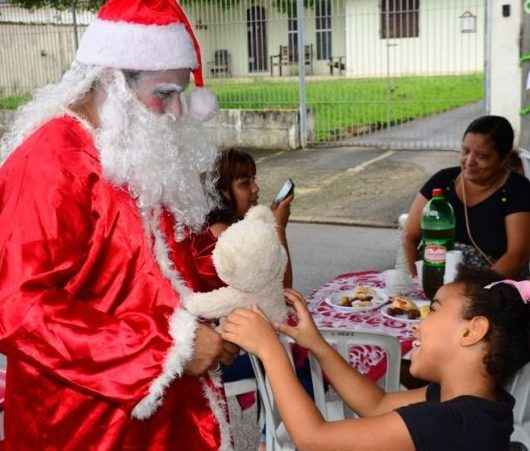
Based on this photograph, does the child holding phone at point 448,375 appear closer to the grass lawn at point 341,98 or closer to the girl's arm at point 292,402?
the girl's arm at point 292,402

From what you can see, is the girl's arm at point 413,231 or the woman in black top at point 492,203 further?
the girl's arm at point 413,231

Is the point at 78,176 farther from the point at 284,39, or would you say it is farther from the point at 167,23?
the point at 284,39

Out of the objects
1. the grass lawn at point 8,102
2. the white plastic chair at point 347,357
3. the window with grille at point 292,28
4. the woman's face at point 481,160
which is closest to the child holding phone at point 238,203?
the white plastic chair at point 347,357

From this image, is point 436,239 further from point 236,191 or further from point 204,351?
point 204,351

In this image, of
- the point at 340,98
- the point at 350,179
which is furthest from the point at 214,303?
the point at 340,98

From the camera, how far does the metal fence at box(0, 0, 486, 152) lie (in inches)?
453

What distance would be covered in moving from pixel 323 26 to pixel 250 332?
418 inches

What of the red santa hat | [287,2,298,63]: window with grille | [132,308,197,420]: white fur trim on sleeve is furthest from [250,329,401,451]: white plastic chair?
[287,2,298,63]: window with grille

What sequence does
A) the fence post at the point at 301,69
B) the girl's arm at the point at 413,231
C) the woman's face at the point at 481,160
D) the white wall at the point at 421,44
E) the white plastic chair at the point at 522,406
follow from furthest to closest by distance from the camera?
the white wall at the point at 421,44 → the fence post at the point at 301,69 → the girl's arm at the point at 413,231 → the woman's face at the point at 481,160 → the white plastic chair at the point at 522,406

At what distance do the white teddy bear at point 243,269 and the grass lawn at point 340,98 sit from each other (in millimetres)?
9678

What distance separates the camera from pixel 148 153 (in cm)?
178

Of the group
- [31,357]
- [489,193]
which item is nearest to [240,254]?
[31,357]

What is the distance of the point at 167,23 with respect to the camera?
1.86 m

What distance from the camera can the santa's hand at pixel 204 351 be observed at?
1646 millimetres
